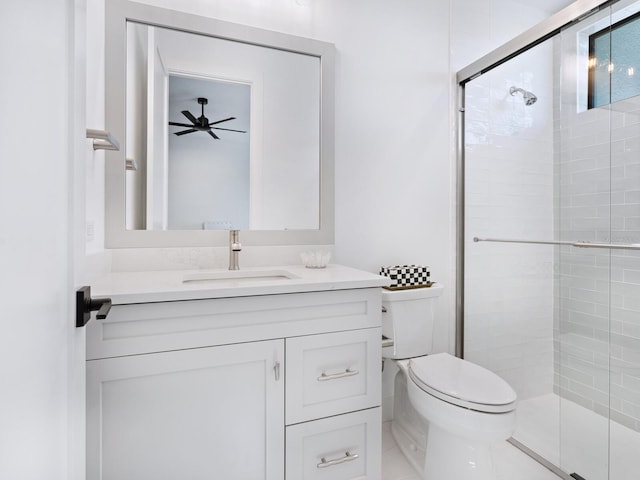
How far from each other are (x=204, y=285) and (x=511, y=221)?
1.60 metres

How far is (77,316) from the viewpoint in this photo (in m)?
0.63

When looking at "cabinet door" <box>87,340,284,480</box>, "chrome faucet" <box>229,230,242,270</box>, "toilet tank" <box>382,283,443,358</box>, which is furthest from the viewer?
"toilet tank" <box>382,283,443,358</box>

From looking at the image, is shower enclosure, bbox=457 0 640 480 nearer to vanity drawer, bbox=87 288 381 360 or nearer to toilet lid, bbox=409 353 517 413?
toilet lid, bbox=409 353 517 413

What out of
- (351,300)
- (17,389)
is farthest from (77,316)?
(351,300)

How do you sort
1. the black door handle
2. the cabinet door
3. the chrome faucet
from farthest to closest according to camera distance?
the chrome faucet
the cabinet door
the black door handle

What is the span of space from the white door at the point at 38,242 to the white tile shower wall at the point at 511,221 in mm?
1902

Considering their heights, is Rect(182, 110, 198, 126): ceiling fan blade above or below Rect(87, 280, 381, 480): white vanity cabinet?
above

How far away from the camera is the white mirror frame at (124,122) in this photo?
143 cm

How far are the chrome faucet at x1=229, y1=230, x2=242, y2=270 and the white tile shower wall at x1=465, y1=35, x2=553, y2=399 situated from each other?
52.6 inches

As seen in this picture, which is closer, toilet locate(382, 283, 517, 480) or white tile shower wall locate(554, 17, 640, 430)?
toilet locate(382, 283, 517, 480)

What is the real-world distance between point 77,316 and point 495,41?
2550 mm

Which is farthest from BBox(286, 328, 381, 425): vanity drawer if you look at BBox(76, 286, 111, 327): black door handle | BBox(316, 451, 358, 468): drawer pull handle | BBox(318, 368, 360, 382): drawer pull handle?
BBox(76, 286, 111, 327): black door handle

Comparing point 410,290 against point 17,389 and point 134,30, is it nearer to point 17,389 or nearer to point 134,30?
point 17,389

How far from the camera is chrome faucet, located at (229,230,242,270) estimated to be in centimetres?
147
